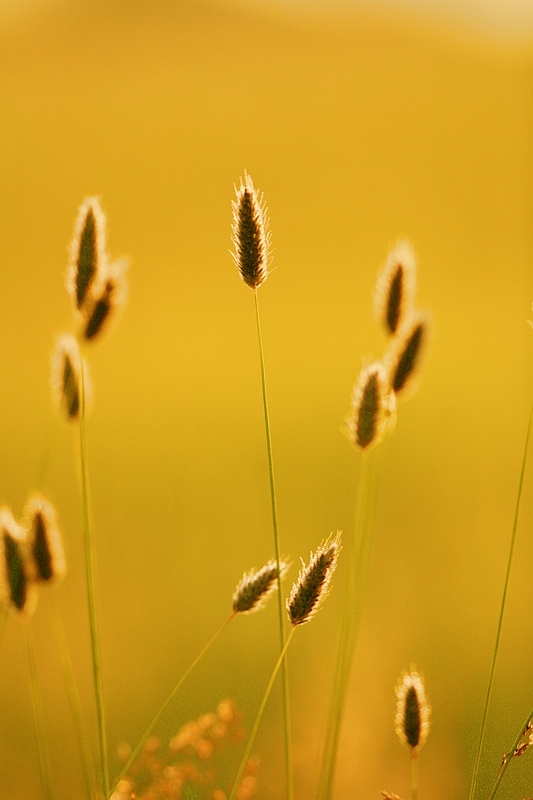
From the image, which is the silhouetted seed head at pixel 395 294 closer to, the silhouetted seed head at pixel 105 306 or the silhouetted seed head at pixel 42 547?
the silhouetted seed head at pixel 105 306

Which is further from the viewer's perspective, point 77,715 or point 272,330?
point 272,330

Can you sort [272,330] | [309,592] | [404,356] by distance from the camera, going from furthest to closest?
1. [272,330]
2. [404,356]
3. [309,592]

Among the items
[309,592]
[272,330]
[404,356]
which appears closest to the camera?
[309,592]

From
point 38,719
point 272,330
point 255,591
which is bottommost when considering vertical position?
point 38,719

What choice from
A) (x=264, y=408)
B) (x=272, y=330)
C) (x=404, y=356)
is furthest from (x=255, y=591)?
(x=272, y=330)

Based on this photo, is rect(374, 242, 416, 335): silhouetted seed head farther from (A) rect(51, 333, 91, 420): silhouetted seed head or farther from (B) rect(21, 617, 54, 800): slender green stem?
(B) rect(21, 617, 54, 800): slender green stem

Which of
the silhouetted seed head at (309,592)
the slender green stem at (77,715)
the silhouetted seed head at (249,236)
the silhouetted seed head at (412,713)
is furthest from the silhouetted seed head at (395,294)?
the slender green stem at (77,715)

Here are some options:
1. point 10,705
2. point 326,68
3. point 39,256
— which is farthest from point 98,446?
point 326,68

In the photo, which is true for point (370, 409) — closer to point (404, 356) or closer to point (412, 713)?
point (404, 356)
